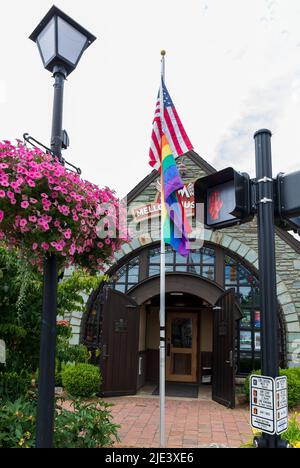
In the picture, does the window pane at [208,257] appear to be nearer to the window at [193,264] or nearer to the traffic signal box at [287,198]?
the window at [193,264]

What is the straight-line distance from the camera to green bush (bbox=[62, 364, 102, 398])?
330 inches

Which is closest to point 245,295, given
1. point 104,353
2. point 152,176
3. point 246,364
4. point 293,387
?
point 246,364

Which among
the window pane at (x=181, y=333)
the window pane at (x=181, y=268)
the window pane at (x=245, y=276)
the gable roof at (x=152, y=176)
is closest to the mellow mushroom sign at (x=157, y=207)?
the gable roof at (x=152, y=176)

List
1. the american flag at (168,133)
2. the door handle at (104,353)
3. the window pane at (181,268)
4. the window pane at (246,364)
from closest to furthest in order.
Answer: the american flag at (168,133)
the door handle at (104,353)
the window pane at (246,364)
the window pane at (181,268)

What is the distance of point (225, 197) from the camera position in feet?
8.99

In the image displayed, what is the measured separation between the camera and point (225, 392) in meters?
8.48

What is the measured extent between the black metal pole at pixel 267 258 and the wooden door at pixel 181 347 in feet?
33.5

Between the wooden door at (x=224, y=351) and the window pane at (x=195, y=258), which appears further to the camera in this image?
the window pane at (x=195, y=258)

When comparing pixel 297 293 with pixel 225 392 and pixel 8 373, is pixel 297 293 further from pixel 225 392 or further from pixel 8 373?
pixel 8 373

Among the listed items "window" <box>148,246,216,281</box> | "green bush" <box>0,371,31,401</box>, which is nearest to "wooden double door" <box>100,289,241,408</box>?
"window" <box>148,246,216,281</box>

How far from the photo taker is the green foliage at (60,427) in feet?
12.5

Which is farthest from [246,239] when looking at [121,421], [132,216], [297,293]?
[121,421]

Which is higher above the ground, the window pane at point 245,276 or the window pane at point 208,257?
the window pane at point 208,257

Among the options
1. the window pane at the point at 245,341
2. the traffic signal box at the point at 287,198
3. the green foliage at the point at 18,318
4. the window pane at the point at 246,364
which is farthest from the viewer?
the window pane at the point at 245,341
